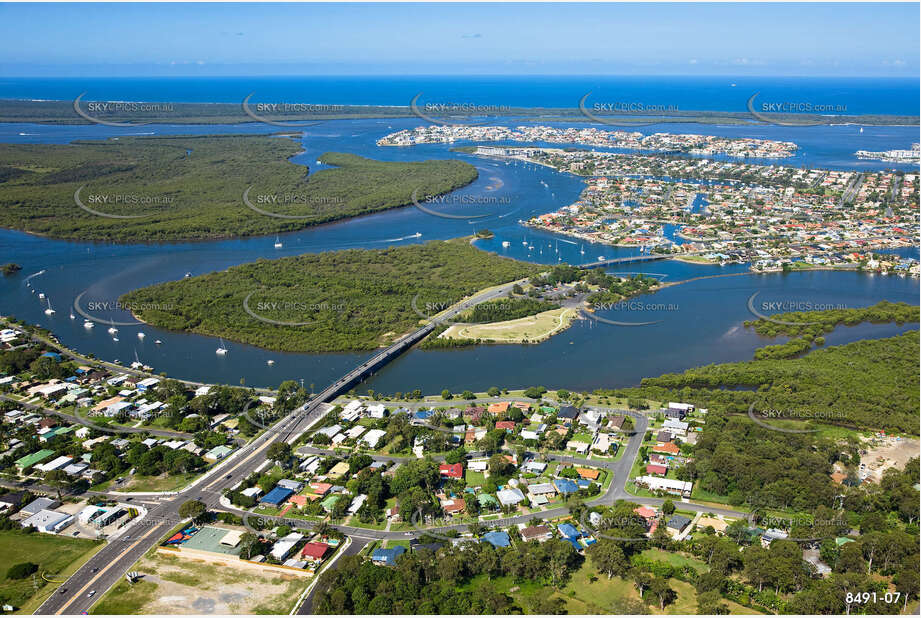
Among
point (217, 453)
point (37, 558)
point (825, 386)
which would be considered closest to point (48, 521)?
point (37, 558)

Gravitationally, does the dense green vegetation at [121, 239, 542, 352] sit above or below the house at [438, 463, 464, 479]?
above

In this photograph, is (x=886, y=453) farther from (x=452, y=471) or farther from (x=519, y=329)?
(x=519, y=329)

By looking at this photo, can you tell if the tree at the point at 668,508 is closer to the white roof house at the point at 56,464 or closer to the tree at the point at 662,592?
the tree at the point at 662,592

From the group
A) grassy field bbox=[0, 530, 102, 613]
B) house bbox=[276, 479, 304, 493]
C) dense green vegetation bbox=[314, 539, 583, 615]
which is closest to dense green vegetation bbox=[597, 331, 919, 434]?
dense green vegetation bbox=[314, 539, 583, 615]

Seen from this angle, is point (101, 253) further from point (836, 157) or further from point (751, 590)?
point (836, 157)

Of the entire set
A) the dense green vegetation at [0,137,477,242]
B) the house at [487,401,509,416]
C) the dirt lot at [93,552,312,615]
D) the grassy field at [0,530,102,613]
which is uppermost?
the dense green vegetation at [0,137,477,242]

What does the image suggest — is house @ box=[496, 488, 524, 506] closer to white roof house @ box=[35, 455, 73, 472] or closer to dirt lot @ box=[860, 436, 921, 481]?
dirt lot @ box=[860, 436, 921, 481]
